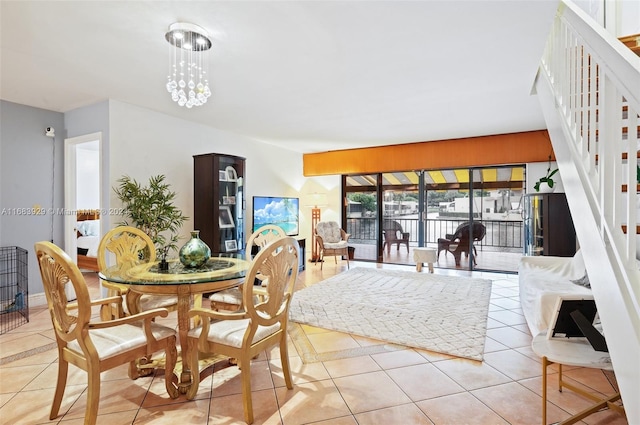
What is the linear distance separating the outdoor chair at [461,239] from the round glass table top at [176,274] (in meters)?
4.93

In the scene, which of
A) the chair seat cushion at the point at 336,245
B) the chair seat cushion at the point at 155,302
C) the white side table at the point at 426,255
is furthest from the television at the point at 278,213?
the chair seat cushion at the point at 155,302

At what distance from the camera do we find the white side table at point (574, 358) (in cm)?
164

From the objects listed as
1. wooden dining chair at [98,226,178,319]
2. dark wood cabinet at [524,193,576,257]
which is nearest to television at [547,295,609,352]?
wooden dining chair at [98,226,178,319]

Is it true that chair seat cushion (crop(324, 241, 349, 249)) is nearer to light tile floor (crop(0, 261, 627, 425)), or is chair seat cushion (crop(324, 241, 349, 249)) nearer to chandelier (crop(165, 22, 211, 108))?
light tile floor (crop(0, 261, 627, 425))

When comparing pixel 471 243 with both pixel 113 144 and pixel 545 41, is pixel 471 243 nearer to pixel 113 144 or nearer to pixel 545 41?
pixel 545 41

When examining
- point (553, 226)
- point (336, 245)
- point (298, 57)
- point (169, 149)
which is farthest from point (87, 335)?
point (553, 226)

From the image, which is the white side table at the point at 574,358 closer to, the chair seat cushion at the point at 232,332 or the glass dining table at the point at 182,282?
the chair seat cushion at the point at 232,332

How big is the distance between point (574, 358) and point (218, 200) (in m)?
3.92

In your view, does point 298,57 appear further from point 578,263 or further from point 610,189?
point 578,263

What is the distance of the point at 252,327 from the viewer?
1.84 meters

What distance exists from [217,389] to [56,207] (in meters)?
3.59

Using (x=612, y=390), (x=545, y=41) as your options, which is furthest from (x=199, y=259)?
(x=545, y=41)

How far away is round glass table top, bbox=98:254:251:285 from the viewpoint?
196cm

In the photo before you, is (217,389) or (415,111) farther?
(415,111)
